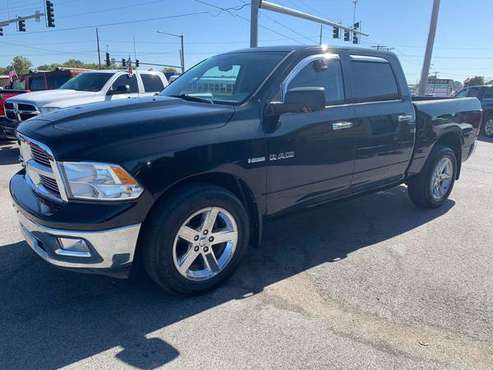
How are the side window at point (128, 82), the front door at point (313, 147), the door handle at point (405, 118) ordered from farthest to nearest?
the side window at point (128, 82), the door handle at point (405, 118), the front door at point (313, 147)

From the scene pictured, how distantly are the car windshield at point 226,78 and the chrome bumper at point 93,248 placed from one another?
1.46 m

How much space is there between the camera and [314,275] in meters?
3.64

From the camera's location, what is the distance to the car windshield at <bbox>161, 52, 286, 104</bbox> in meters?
3.60

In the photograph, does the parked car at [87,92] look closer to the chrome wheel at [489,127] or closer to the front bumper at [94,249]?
the front bumper at [94,249]

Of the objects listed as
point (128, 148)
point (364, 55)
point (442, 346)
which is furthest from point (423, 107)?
point (128, 148)

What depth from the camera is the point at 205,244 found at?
125 inches

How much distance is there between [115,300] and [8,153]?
7.52 meters

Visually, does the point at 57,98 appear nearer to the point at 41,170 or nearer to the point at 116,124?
the point at 41,170

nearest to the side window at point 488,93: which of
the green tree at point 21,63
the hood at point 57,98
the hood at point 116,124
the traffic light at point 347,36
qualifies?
the hood at point 57,98

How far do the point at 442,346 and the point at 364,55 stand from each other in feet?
9.78

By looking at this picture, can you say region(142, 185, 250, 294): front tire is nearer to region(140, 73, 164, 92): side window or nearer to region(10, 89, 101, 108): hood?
region(10, 89, 101, 108): hood

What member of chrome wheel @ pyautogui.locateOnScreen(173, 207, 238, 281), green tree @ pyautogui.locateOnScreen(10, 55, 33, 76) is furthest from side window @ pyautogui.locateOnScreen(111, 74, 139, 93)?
green tree @ pyautogui.locateOnScreen(10, 55, 33, 76)

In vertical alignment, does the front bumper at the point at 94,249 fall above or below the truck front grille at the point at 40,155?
below

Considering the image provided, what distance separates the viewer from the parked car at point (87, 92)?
28.2 feet
